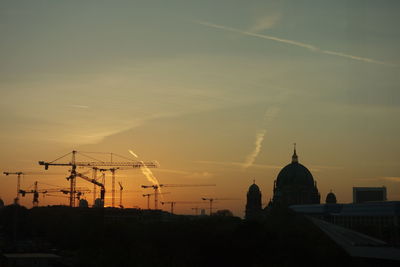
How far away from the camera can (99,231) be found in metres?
142

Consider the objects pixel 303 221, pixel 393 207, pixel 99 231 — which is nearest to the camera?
pixel 99 231

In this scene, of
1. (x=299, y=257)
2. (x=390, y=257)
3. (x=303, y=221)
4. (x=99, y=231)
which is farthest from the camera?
(x=303, y=221)

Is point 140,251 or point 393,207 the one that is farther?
point 393,207

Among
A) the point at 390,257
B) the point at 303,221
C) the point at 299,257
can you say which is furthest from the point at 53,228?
the point at 390,257

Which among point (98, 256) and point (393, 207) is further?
point (393, 207)

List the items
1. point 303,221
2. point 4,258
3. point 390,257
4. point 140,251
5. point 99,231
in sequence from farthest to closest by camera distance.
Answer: point 303,221 < point 99,231 < point 4,258 < point 140,251 < point 390,257

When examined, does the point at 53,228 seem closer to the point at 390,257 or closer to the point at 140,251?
the point at 140,251

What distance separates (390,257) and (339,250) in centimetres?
890

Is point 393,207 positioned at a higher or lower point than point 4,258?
higher

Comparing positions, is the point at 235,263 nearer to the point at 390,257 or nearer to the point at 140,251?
the point at 140,251

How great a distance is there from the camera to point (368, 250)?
4013 inches

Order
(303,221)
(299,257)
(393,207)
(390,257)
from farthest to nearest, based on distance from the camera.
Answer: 1. (393,207)
2. (303,221)
3. (299,257)
4. (390,257)

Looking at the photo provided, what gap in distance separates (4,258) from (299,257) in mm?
55010

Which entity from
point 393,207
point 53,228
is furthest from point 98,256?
point 393,207
